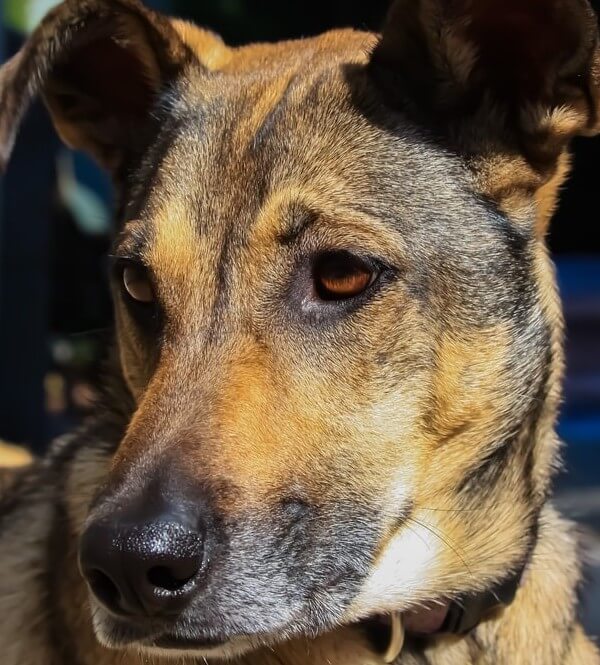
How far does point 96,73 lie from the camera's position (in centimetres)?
259

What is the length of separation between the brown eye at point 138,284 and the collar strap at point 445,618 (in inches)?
33.9

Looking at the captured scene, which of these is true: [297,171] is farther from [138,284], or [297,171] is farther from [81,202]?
[81,202]

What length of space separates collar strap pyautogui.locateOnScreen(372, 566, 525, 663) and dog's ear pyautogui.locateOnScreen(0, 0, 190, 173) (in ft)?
4.29

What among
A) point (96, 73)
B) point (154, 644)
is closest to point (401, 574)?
point (154, 644)

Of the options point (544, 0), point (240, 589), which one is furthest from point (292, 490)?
point (544, 0)

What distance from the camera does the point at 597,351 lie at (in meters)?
5.24

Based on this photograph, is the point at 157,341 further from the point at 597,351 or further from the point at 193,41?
Result: the point at 597,351

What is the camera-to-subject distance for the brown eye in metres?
2.17

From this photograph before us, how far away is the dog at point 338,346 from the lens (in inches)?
72.6

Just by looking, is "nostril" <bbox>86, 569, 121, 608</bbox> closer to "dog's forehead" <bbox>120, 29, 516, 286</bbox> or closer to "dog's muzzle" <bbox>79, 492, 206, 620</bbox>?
"dog's muzzle" <bbox>79, 492, 206, 620</bbox>

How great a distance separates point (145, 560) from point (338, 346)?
60cm

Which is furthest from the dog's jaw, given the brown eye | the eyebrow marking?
the eyebrow marking

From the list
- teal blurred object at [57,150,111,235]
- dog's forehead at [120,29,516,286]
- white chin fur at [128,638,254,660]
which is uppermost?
teal blurred object at [57,150,111,235]

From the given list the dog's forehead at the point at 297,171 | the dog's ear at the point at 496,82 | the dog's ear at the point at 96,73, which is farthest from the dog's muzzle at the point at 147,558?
the dog's ear at the point at 496,82
